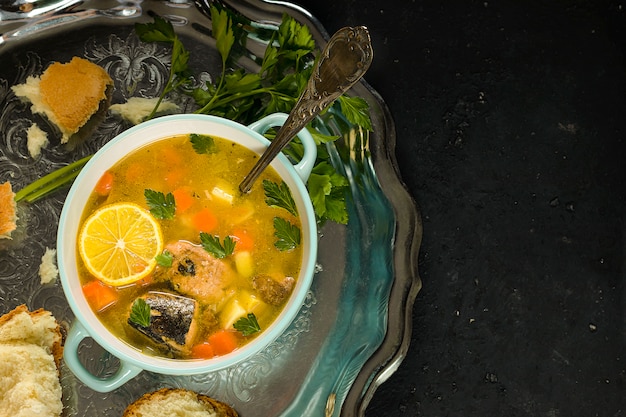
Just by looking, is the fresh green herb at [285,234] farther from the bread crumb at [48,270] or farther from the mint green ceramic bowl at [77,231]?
the bread crumb at [48,270]

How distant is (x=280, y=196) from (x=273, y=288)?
25 centimetres

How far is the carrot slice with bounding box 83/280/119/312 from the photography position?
1.81m

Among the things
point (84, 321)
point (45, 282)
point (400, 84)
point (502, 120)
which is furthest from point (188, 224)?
point (502, 120)

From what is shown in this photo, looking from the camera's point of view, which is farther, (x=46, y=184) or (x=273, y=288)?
(x=46, y=184)

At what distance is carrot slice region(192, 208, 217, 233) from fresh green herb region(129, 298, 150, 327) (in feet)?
0.80

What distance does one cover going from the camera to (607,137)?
2.37 metres

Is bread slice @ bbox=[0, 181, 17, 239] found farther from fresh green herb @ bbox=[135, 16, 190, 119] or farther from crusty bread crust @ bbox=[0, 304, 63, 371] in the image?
fresh green herb @ bbox=[135, 16, 190, 119]

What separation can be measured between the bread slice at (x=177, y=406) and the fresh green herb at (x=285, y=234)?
0.51 m

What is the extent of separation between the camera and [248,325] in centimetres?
179

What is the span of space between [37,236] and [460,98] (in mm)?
1417

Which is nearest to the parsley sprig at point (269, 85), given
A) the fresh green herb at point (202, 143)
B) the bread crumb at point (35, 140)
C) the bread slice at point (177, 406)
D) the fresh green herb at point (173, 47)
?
the fresh green herb at point (173, 47)

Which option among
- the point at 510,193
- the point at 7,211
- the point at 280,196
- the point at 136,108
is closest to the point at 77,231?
the point at 7,211

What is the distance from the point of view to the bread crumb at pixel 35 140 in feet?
6.65

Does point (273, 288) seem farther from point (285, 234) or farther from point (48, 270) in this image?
point (48, 270)
